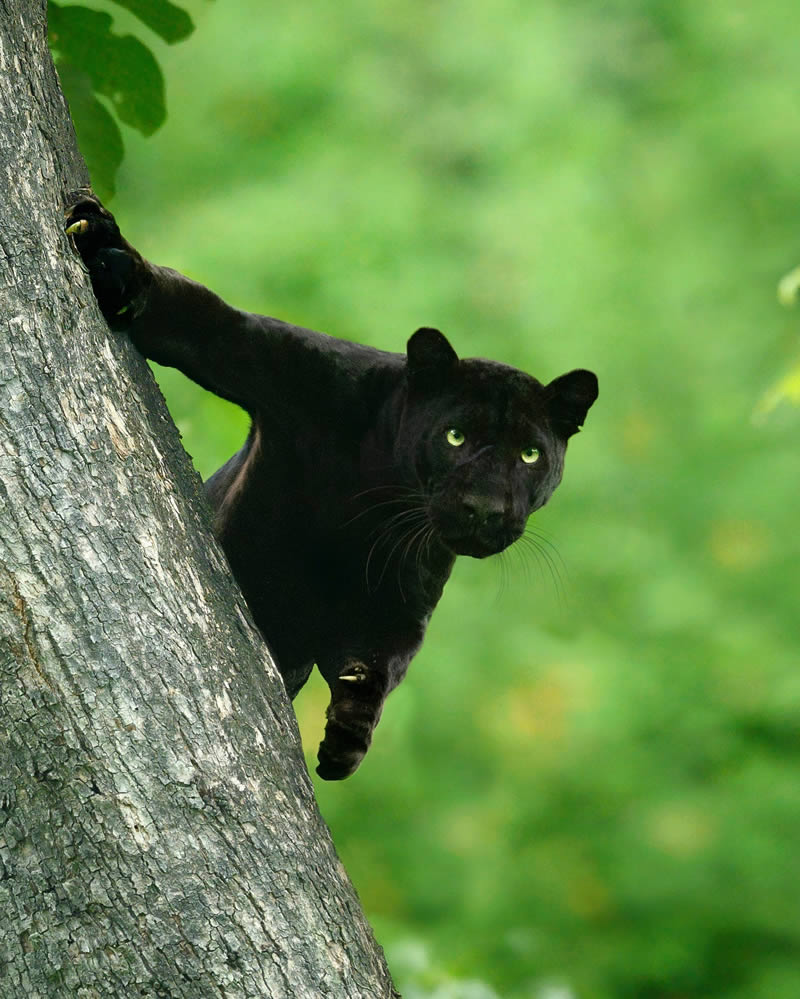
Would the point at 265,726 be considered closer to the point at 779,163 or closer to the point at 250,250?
the point at 250,250

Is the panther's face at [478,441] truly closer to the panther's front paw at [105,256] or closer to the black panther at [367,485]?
the black panther at [367,485]

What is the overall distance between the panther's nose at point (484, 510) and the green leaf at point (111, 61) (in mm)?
1048

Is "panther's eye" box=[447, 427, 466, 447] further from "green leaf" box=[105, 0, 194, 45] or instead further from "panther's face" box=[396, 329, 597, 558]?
"green leaf" box=[105, 0, 194, 45]

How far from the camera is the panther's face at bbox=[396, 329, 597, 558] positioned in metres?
2.42

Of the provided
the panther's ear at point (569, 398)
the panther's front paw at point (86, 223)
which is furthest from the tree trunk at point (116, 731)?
the panther's ear at point (569, 398)

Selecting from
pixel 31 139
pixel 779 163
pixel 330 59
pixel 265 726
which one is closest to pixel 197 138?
pixel 330 59

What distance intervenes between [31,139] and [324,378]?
846mm

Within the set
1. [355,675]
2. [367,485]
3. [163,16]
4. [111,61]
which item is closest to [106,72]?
[111,61]

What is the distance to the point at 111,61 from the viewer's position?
101 inches

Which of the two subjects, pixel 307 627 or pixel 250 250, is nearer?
pixel 307 627

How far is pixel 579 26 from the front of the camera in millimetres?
6793

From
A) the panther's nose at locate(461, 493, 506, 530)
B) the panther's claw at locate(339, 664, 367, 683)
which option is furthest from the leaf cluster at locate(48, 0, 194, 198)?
the panther's claw at locate(339, 664, 367, 683)

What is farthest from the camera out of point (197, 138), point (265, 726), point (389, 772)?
point (197, 138)

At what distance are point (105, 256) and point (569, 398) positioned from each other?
3.60ft
